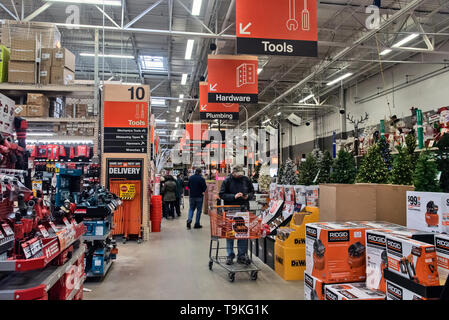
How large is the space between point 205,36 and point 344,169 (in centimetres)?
555

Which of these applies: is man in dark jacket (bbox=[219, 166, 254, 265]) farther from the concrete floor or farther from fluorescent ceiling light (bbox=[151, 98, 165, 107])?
fluorescent ceiling light (bbox=[151, 98, 165, 107])

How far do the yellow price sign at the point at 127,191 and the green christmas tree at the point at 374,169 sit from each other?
4519 millimetres

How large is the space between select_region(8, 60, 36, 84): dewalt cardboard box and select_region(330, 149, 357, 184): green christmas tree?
18.5 feet

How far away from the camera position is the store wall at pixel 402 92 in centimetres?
1191

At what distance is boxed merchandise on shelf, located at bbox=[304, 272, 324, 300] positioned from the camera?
289 centimetres

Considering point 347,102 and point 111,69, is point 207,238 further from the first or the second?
point 347,102

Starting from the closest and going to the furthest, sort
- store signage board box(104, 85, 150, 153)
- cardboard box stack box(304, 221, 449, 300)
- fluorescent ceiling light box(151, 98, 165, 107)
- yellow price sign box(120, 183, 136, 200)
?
cardboard box stack box(304, 221, 449, 300), yellow price sign box(120, 183, 136, 200), store signage board box(104, 85, 150, 153), fluorescent ceiling light box(151, 98, 165, 107)

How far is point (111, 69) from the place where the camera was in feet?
49.2

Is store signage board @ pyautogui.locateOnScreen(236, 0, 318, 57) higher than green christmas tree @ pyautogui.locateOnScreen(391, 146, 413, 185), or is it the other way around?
store signage board @ pyautogui.locateOnScreen(236, 0, 318, 57)

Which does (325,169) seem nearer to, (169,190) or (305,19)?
(305,19)

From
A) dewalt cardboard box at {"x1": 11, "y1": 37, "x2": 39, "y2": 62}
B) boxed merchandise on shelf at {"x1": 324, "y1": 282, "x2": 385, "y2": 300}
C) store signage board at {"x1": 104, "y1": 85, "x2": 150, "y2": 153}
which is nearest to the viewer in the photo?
boxed merchandise on shelf at {"x1": 324, "y1": 282, "x2": 385, "y2": 300}

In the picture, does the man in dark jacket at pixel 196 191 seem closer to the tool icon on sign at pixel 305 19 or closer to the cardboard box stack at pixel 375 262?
the tool icon on sign at pixel 305 19

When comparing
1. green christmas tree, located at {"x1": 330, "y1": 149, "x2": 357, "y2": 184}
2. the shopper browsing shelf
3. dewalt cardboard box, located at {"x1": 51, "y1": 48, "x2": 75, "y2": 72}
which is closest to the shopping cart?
green christmas tree, located at {"x1": 330, "y1": 149, "x2": 357, "y2": 184}
